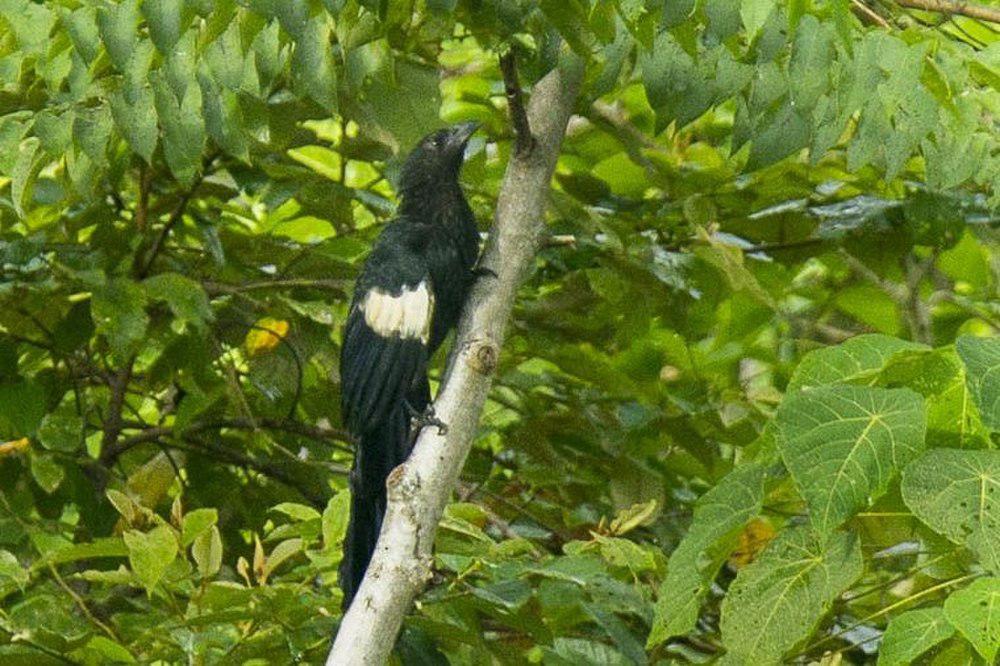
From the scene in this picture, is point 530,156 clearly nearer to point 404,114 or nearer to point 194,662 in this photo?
point 404,114

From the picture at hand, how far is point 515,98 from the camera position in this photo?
2510mm

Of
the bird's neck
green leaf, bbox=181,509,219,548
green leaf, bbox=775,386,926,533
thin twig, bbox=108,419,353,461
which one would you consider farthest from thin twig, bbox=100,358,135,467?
green leaf, bbox=775,386,926,533

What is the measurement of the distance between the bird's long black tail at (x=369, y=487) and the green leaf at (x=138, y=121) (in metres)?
0.88

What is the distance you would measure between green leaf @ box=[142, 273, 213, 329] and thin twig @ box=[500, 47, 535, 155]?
0.85m

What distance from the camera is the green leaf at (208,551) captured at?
8.80 ft

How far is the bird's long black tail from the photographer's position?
2938mm

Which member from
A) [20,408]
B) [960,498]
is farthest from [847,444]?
[20,408]

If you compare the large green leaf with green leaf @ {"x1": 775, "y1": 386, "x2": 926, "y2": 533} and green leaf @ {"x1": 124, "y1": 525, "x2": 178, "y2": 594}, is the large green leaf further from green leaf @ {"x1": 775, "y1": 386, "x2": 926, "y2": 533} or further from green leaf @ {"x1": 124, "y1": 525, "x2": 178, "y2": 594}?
green leaf @ {"x1": 124, "y1": 525, "x2": 178, "y2": 594}

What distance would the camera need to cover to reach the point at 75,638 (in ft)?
8.86

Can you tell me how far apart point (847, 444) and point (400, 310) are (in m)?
1.19

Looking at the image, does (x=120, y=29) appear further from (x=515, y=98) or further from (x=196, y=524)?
(x=196, y=524)

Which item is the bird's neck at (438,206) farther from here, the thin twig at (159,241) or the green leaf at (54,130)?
the green leaf at (54,130)

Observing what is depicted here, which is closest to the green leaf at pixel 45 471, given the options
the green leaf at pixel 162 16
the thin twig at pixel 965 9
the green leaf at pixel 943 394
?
the green leaf at pixel 162 16

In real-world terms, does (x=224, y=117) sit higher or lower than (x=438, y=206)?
higher
